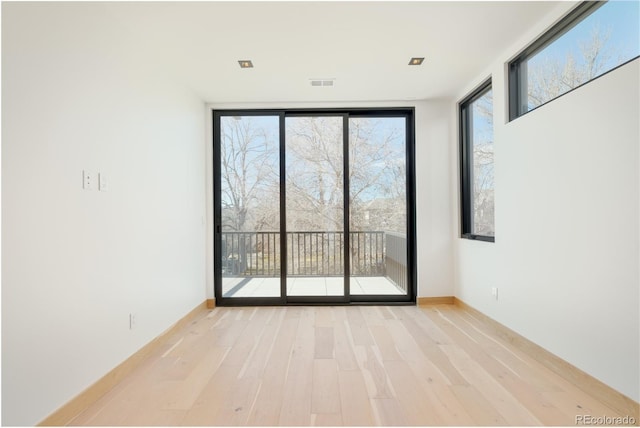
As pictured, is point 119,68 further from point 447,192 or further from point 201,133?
point 447,192

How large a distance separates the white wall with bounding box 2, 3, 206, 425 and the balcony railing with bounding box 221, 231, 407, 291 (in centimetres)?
121

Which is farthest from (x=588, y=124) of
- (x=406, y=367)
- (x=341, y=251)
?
(x=341, y=251)

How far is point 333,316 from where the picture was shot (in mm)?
3639

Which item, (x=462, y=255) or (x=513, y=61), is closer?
(x=513, y=61)

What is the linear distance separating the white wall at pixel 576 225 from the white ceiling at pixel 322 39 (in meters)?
0.43

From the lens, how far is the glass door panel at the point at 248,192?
412 cm

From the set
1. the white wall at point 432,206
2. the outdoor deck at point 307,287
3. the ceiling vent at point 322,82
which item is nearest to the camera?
the ceiling vent at point 322,82

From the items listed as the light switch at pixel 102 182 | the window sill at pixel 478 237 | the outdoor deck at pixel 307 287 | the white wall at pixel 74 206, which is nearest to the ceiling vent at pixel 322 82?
the white wall at pixel 74 206

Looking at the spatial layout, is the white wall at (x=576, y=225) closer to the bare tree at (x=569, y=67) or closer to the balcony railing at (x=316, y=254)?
the bare tree at (x=569, y=67)

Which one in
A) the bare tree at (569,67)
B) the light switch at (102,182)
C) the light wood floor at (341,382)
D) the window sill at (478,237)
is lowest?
the light wood floor at (341,382)

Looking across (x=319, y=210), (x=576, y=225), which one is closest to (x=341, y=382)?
(x=576, y=225)

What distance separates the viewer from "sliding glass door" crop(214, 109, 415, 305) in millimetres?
4094

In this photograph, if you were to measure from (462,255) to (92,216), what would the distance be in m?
3.52

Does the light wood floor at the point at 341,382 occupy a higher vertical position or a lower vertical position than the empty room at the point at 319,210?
lower
